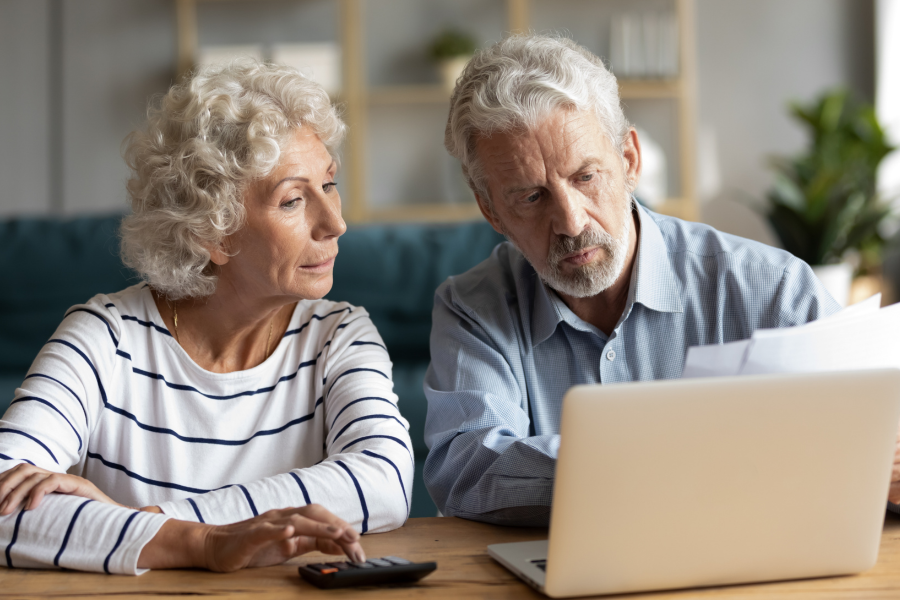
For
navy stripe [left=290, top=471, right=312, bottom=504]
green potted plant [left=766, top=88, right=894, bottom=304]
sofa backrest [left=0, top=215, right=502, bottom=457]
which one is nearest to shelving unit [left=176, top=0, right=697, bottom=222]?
green potted plant [left=766, top=88, right=894, bottom=304]

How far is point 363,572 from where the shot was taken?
85cm

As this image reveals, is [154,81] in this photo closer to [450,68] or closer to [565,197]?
[450,68]

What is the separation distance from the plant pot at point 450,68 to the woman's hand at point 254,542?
3524 millimetres

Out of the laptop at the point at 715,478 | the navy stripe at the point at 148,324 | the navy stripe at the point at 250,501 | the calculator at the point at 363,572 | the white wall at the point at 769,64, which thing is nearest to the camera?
the laptop at the point at 715,478

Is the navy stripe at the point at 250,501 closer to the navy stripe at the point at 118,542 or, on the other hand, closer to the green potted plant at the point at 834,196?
the navy stripe at the point at 118,542

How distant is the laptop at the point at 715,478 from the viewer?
725 millimetres

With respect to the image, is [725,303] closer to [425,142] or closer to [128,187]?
[128,187]

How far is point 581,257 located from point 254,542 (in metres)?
0.67

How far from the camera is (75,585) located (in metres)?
0.88

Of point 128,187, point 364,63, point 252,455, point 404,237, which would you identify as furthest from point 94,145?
point 252,455

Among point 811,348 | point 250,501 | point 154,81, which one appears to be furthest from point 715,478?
point 154,81

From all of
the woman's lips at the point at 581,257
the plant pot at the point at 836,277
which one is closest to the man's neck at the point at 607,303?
the woman's lips at the point at 581,257

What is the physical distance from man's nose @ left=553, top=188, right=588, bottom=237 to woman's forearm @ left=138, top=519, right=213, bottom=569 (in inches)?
26.7

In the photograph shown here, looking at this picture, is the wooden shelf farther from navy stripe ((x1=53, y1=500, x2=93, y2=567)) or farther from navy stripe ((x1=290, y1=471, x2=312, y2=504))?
navy stripe ((x1=53, y1=500, x2=93, y2=567))
